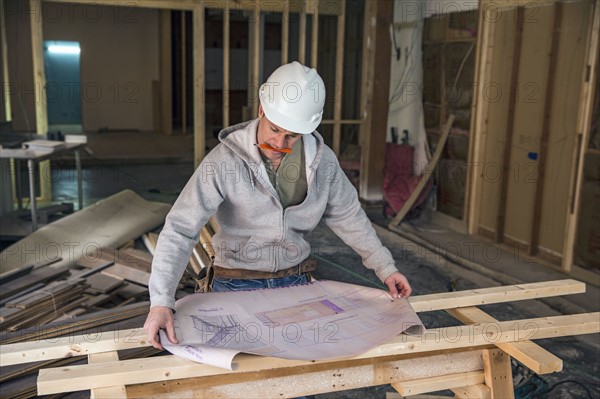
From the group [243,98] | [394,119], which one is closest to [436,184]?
[394,119]

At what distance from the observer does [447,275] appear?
500cm

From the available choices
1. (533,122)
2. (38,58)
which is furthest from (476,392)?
(38,58)

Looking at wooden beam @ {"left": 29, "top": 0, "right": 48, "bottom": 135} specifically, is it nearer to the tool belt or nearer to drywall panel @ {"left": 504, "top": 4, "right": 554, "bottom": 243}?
drywall panel @ {"left": 504, "top": 4, "right": 554, "bottom": 243}

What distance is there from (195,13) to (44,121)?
197 cm

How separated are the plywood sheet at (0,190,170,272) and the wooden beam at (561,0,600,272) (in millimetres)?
3456

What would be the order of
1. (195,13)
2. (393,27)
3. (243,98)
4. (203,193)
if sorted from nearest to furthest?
(203,193)
(195,13)
(393,27)
(243,98)

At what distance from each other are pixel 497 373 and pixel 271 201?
2.92 ft

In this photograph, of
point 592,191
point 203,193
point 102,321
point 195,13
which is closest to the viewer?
point 203,193

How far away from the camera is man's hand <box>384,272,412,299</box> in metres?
2.12

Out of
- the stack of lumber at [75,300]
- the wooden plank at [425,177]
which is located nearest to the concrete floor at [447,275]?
the wooden plank at [425,177]

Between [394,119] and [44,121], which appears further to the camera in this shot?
[394,119]

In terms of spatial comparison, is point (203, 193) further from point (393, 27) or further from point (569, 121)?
point (393, 27)

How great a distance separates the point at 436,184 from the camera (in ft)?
21.8

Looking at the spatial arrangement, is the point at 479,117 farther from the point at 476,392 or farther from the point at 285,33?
the point at 476,392
